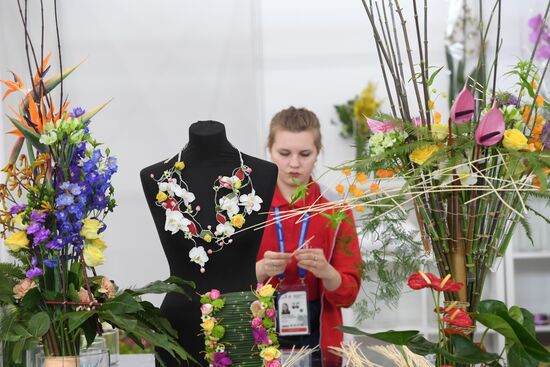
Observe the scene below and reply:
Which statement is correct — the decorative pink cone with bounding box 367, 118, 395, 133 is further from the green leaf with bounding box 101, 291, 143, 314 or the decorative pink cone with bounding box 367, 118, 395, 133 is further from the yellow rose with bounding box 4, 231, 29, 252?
the yellow rose with bounding box 4, 231, 29, 252

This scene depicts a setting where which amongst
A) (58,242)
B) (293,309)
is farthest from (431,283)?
(293,309)

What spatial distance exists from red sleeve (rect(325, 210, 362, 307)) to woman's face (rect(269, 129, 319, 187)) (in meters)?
0.20

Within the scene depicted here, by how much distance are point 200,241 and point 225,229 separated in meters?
0.07

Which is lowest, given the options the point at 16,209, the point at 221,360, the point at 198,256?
the point at 221,360

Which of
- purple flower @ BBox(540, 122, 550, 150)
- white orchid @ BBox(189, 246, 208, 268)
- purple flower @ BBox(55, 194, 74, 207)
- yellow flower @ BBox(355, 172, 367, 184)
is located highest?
purple flower @ BBox(540, 122, 550, 150)

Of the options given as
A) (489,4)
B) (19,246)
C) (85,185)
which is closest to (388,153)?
(85,185)

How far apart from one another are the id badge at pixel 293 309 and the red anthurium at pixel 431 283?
38.2 inches

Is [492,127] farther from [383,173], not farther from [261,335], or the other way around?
[261,335]

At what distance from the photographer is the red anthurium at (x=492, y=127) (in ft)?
5.47

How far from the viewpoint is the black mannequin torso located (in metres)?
2.08

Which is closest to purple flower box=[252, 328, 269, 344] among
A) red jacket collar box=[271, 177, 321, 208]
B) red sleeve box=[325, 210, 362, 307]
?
red sleeve box=[325, 210, 362, 307]

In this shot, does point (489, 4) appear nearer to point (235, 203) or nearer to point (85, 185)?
point (235, 203)

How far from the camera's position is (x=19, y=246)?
165cm

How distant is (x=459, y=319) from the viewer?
1661 millimetres
